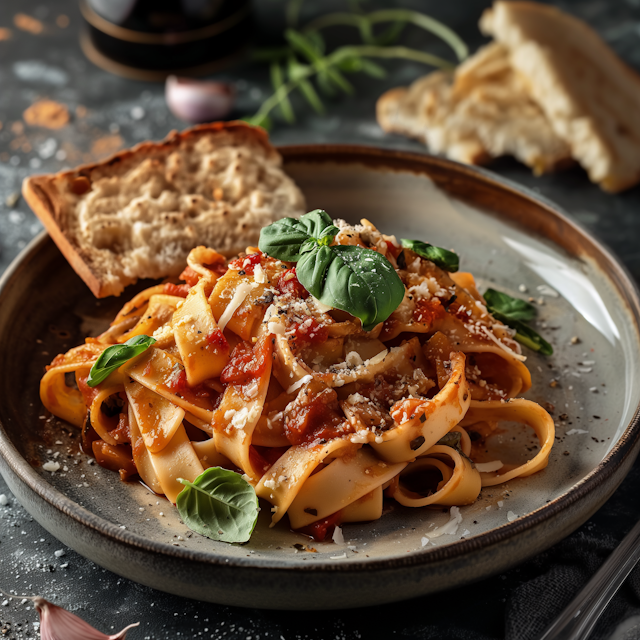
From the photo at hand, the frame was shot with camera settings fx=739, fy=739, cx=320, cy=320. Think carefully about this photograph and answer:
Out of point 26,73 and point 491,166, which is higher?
point 491,166

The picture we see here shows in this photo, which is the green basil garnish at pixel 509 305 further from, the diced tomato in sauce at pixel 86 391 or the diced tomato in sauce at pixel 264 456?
the diced tomato in sauce at pixel 86 391

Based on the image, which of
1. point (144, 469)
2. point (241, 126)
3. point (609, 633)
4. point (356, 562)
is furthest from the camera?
point (241, 126)

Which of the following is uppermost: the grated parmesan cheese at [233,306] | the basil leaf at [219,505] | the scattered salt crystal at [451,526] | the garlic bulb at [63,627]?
the grated parmesan cheese at [233,306]

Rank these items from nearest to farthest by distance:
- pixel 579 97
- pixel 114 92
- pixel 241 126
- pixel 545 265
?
pixel 545 265, pixel 241 126, pixel 579 97, pixel 114 92

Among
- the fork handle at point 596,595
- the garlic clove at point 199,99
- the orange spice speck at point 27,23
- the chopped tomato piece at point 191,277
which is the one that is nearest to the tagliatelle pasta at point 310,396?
the chopped tomato piece at point 191,277

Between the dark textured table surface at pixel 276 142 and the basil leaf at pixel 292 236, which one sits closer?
the dark textured table surface at pixel 276 142

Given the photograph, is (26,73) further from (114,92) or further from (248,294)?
(248,294)

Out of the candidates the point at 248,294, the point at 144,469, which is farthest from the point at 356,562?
the point at 248,294

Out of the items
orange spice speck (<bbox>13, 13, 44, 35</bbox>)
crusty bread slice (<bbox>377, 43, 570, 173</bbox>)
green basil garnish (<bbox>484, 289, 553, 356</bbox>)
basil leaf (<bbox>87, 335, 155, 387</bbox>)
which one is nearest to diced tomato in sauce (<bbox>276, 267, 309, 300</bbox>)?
basil leaf (<bbox>87, 335, 155, 387</bbox>)
